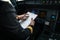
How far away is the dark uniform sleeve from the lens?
92 cm

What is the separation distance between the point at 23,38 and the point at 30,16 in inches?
17.9

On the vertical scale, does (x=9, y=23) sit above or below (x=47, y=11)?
above

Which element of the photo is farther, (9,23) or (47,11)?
(47,11)

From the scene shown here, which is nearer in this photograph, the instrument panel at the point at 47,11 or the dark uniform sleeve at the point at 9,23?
the dark uniform sleeve at the point at 9,23

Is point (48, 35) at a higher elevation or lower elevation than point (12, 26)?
lower

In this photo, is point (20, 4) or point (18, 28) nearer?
point (18, 28)

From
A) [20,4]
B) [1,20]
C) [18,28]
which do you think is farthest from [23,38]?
[20,4]

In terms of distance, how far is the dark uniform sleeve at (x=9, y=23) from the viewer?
0.92 metres

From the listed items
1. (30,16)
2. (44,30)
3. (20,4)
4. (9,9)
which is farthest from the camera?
(44,30)

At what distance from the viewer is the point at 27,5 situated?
202cm

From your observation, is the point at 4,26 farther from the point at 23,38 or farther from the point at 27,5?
the point at 27,5

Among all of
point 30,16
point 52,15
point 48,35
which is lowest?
point 48,35

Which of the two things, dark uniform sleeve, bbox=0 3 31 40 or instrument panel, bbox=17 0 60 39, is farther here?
instrument panel, bbox=17 0 60 39

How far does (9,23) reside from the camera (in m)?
0.94
